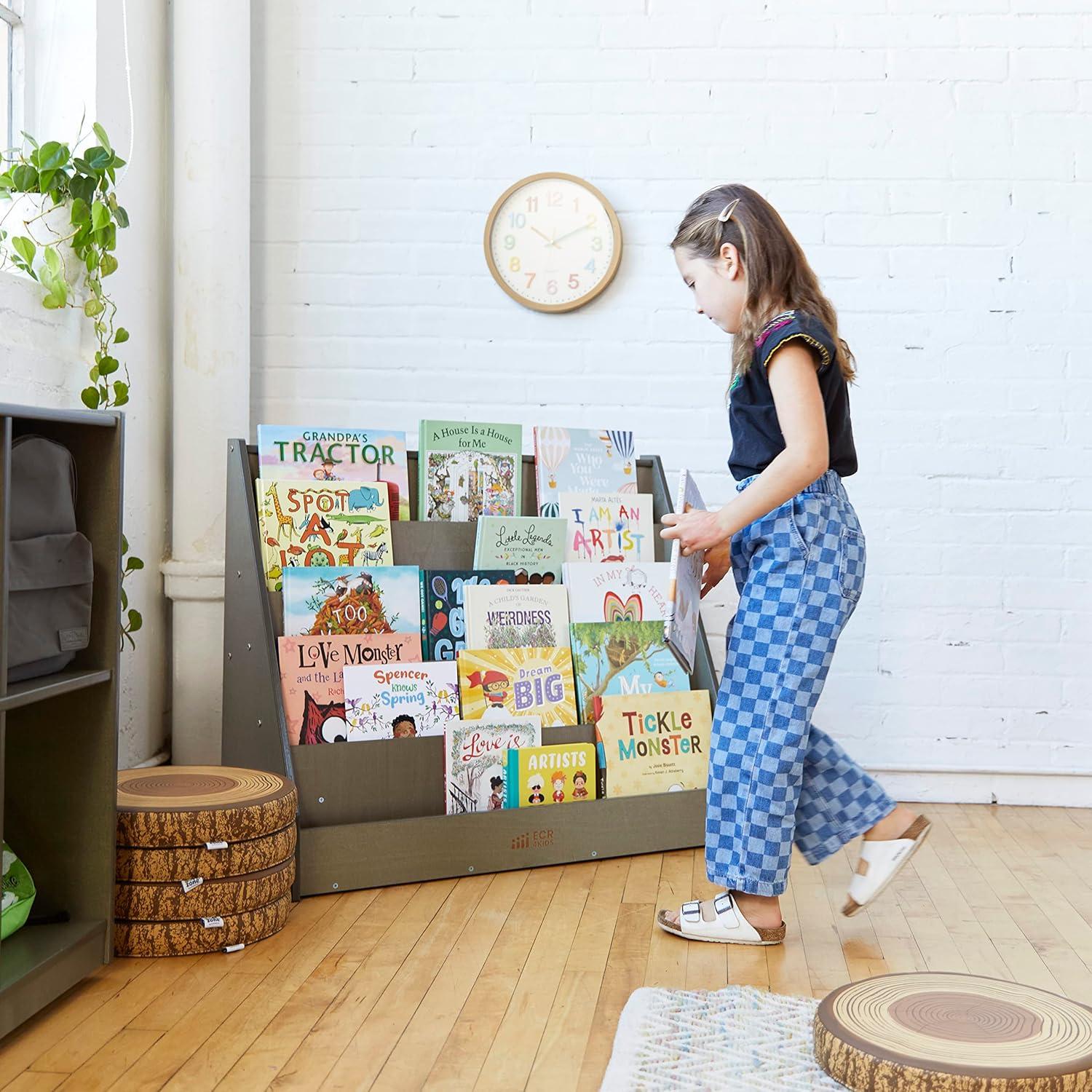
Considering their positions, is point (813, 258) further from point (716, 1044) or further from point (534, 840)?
point (716, 1044)

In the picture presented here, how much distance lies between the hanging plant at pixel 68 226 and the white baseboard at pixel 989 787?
6.87 feet

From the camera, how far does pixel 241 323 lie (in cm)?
307

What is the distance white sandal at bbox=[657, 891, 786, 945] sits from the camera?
2.08 metres

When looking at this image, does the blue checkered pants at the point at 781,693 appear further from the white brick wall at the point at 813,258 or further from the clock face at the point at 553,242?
the clock face at the point at 553,242

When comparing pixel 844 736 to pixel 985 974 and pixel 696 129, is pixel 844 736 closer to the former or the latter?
pixel 985 974

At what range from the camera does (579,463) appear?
286 centimetres

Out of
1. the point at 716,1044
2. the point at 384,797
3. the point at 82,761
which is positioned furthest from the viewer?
the point at 384,797

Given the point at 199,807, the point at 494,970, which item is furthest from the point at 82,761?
the point at 494,970

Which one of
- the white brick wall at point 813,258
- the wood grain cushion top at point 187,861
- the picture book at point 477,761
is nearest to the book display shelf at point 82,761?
the wood grain cushion top at point 187,861

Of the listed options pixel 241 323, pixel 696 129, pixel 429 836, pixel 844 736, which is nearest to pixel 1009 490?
pixel 844 736

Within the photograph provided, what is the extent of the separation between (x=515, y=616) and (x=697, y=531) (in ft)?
2.65

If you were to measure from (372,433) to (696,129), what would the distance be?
1.29 meters

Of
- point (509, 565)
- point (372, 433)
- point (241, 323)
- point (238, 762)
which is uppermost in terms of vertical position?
point (241, 323)

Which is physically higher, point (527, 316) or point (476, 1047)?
point (527, 316)
